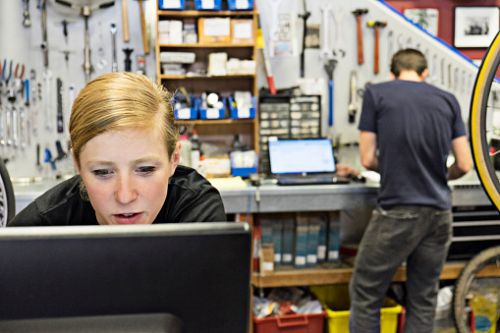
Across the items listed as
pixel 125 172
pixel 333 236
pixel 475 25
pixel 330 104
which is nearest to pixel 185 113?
pixel 330 104

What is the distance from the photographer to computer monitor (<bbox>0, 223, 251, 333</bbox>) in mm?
562

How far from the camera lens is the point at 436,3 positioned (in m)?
3.68

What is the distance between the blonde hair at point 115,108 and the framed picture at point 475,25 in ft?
10.6

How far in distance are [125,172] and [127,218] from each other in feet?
0.38

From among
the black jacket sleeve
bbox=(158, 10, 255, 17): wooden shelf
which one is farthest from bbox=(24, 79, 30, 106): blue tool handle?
the black jacket sleeve

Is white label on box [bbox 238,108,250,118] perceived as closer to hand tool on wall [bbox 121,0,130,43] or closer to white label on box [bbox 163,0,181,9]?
white label on box [bbox 163,0,181,9]

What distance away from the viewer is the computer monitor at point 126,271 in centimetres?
56

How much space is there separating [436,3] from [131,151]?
3337mm

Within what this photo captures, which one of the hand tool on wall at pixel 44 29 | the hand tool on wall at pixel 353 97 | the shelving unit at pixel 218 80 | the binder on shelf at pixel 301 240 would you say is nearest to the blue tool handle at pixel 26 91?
the hand tool on wall at pixel 44 29

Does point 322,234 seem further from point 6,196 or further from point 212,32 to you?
point 6,196

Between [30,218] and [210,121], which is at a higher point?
[210,121]

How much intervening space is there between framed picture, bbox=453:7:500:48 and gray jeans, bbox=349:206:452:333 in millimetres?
1713

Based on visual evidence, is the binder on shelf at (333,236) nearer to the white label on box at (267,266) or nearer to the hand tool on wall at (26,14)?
the white label on box at (267,266)

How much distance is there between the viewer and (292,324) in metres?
2.86
